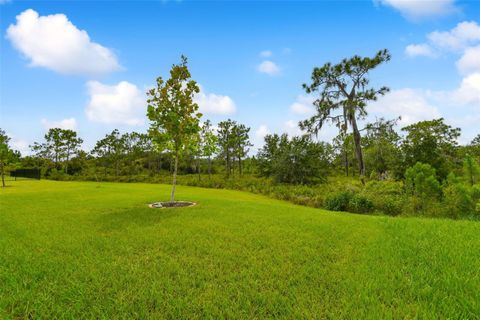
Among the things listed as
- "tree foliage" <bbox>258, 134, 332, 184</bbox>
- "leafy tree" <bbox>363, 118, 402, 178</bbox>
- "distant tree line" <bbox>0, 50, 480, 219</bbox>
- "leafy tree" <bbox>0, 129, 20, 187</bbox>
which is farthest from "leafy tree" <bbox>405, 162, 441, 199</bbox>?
"leafy tree" <bbox>0, 129, 20, 187</bbox>

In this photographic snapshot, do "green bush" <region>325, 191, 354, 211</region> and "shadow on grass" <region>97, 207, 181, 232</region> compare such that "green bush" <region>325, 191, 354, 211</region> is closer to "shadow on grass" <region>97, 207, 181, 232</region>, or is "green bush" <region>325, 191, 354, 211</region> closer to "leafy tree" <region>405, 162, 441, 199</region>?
"leafy tree" <region>405, 162, 441, 199</region>

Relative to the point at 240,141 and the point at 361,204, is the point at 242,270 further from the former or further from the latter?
the point at 240,141

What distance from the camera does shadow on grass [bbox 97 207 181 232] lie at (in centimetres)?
677

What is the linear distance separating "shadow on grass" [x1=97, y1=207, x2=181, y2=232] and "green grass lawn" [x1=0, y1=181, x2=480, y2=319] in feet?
0.36

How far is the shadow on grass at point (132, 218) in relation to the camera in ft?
22.2

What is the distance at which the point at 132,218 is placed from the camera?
760cm

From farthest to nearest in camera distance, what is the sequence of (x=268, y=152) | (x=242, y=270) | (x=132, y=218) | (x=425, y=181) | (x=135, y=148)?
(x=135, y=148) < (x=268, y=152) < (x=425, y=181) < (x=132, y=218) < (x=242, y=270)

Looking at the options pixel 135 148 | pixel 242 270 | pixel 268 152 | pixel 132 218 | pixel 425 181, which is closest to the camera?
pixel 242 270

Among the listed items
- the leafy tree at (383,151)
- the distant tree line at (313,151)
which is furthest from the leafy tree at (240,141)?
the leafy tree at (383,151)

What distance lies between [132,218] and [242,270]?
497cm

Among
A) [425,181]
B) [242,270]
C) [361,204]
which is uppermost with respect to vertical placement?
[425,181]

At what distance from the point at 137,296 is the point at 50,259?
2.37 metres

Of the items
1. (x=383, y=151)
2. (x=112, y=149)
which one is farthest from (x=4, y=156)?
(x=383, y=151)

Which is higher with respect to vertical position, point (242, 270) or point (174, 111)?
point (174, 111)
